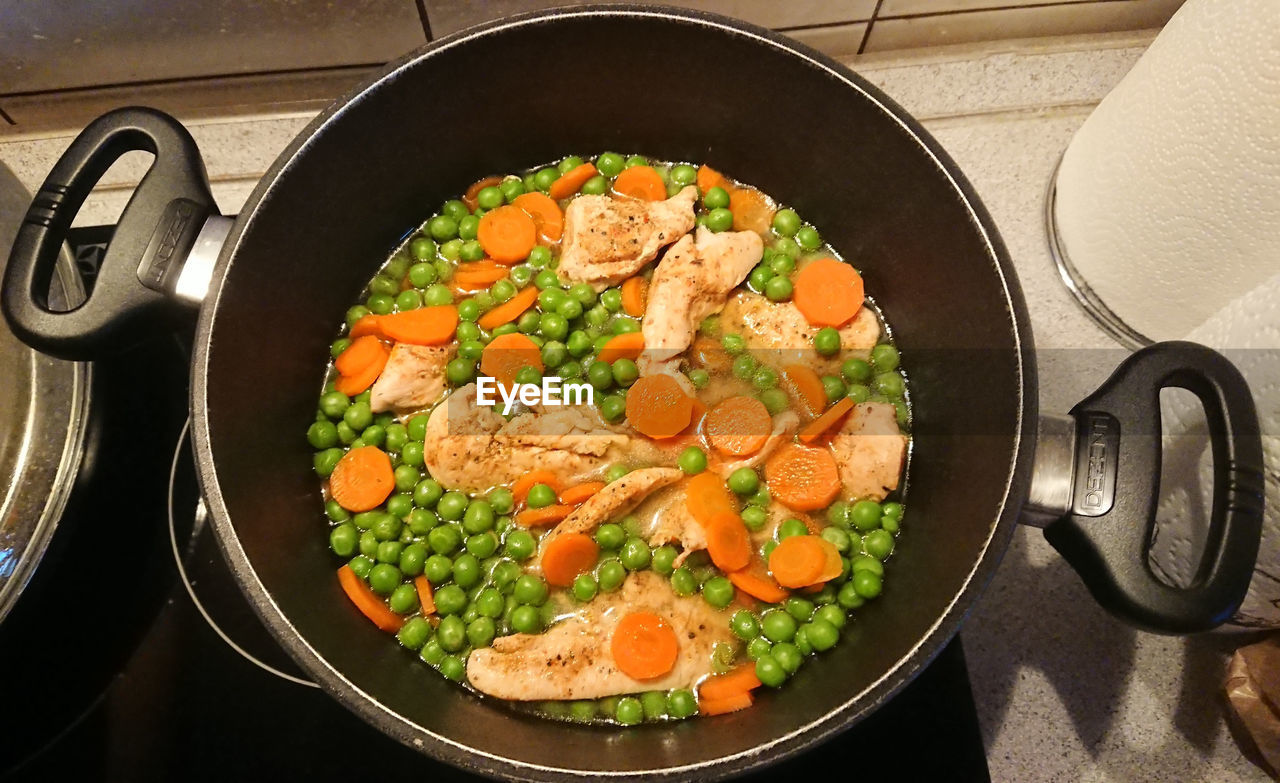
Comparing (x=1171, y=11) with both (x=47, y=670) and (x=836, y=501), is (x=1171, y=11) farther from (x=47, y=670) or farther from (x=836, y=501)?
(x=47, y=670)

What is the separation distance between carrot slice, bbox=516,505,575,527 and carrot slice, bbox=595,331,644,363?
410 mm

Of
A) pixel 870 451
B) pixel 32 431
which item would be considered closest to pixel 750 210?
pixel 870 451

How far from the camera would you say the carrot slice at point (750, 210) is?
2.28 m

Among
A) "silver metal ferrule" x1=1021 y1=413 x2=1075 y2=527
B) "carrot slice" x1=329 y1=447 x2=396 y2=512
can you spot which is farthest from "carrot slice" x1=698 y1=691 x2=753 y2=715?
"carrot slice" x1=329 y1=447 x2=396 y2=512

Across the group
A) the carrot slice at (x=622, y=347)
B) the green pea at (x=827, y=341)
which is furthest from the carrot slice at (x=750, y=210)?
the carrot slice at (x=622, y=347)

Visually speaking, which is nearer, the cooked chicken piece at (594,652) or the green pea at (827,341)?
the cooked chicken piece at (594,652)

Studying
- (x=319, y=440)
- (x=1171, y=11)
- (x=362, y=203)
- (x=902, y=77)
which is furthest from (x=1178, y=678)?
(x=362, y=203)

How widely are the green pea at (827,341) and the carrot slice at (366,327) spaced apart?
117cm

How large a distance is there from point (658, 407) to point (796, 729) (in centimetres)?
84

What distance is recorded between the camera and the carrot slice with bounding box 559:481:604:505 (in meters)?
1.97

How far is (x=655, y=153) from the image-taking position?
7.58ft

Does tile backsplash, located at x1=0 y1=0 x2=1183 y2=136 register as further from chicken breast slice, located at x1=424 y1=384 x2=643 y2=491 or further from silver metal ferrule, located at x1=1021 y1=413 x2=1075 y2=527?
silver metal ferrule, located at x1=1021 y1=413 x2=1075 y2=527

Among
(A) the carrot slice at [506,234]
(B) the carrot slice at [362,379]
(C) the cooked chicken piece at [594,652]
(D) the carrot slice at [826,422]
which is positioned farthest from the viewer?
(A) the carrot slice at [506,234]

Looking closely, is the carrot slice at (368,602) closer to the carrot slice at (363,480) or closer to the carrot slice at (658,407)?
the carrot slice at (363,480)
